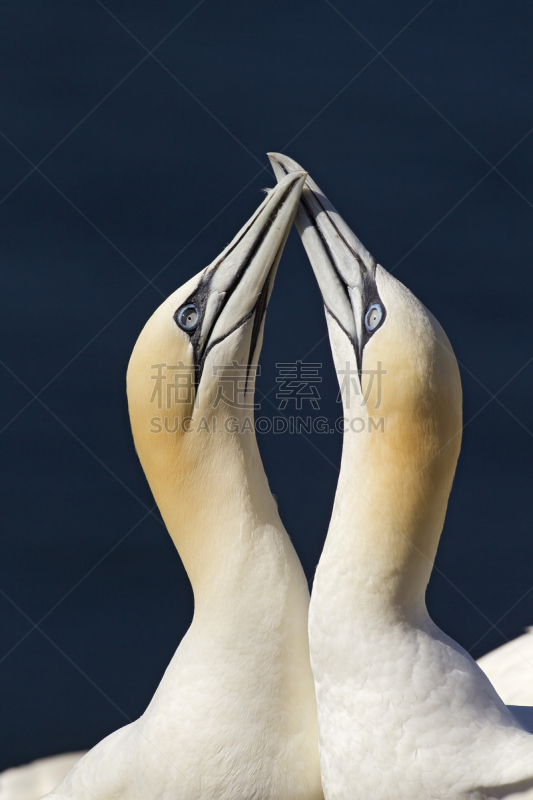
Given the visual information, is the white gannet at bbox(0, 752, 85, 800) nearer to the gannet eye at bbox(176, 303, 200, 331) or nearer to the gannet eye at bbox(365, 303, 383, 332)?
the gannet eye at bbox(176, 303, 200, 331)

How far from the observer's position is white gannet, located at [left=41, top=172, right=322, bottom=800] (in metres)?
4.60

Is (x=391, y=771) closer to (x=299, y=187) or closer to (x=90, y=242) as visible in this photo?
(x=299, y=187)

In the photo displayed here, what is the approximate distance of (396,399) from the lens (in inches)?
165

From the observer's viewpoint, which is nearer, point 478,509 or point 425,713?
point 425,713

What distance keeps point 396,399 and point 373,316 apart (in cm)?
36

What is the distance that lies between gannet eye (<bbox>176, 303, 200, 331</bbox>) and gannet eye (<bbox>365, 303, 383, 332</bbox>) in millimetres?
698

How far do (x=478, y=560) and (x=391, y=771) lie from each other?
343 cm

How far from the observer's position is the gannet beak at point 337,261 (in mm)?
4520

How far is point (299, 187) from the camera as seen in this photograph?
15.6 feet

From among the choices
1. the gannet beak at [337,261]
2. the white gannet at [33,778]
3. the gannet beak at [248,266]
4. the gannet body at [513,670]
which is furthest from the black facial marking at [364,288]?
the white gannet at [33,778]

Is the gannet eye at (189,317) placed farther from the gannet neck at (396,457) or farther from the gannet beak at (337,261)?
the gannet neck at (396,457)

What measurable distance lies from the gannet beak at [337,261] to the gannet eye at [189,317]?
1.66ft

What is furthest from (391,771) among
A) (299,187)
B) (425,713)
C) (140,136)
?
(140,136)

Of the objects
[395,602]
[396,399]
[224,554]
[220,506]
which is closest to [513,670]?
[395,602]
